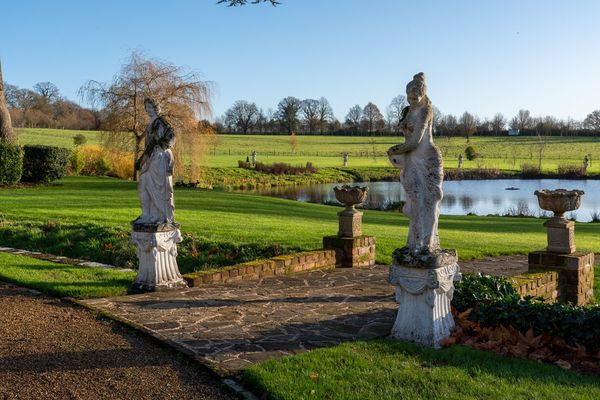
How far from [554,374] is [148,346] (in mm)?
4009

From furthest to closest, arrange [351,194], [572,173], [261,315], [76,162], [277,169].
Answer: [572,173] → [277,169] → [76,162] → [351,194] → [261,315]

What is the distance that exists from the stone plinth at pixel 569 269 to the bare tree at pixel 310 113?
9097cm

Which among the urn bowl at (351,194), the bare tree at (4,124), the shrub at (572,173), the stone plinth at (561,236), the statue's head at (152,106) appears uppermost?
the bare tree at (4,124)

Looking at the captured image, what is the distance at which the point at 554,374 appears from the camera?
17.6 feet

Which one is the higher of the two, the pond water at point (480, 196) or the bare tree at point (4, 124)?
the bare tree at point (4, 124)

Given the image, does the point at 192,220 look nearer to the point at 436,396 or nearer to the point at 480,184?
the point at 436,396

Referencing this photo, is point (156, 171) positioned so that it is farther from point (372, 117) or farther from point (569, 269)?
point (372, 117)

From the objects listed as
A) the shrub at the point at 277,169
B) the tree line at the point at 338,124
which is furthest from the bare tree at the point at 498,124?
the shrub at the point at 277,169

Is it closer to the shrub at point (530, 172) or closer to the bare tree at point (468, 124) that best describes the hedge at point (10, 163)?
the shrub at point (530, 172)

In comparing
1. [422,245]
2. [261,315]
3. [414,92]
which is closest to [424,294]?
[422,245]

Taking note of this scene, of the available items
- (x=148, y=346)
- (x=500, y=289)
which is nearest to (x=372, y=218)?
(x=500, y=289)

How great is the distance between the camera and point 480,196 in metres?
38.0

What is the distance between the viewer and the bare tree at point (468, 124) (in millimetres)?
95644

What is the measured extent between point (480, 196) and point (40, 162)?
2580cm
